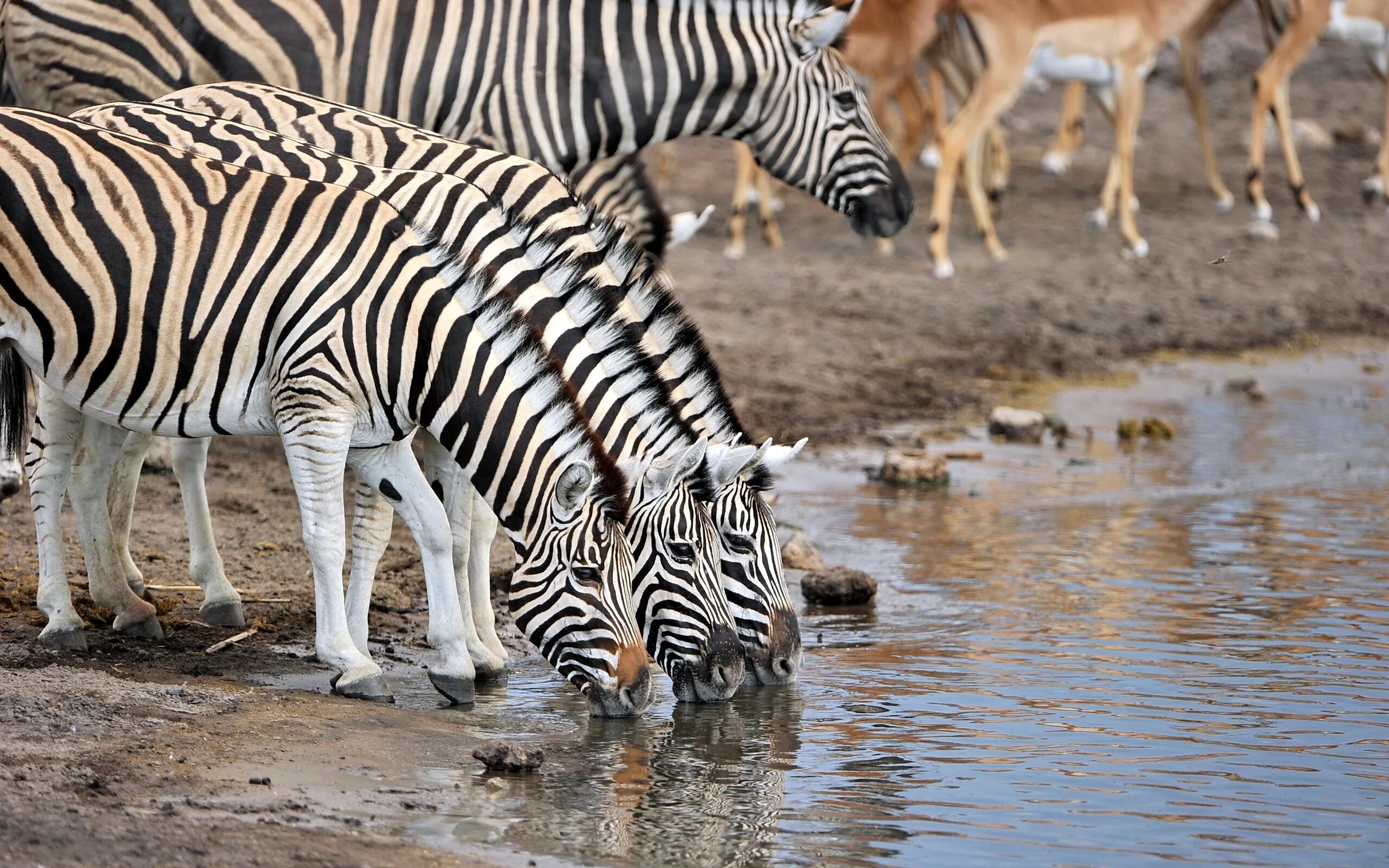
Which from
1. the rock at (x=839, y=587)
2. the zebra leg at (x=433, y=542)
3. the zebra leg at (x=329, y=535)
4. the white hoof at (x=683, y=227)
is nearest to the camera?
the zebra leg at (x=329, y=535)

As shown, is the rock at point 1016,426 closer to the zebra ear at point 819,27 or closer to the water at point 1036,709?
the water at point 1036,709

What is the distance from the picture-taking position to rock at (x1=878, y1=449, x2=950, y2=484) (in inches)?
374

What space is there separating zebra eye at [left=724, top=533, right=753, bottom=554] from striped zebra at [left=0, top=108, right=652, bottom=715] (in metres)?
0.57

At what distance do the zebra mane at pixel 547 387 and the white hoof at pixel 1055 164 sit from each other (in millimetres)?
12737

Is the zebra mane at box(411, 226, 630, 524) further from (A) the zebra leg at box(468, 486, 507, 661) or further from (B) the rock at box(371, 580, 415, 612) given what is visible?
(B) the rock at box(371, 580, 415, 612)

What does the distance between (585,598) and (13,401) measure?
2.39m

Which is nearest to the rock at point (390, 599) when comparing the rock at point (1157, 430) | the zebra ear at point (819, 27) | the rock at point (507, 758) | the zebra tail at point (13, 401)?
the zebra tail at point (13, 401)

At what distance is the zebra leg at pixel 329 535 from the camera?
5.64 m

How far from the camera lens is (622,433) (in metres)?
5.79

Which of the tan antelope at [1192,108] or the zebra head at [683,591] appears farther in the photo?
the tan antelope at [1192,108]

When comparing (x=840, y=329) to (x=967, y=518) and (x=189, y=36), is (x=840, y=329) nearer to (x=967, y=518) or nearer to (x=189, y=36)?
(x=967, y=518)

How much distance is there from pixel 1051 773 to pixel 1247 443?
5838 millimetres

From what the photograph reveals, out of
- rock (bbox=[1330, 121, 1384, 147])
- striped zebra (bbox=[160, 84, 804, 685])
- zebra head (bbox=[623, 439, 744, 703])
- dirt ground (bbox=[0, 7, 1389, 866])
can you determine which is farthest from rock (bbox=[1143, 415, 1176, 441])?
rock (bbox=[1330, 121, 1384, 147])

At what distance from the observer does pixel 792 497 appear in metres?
9.23
